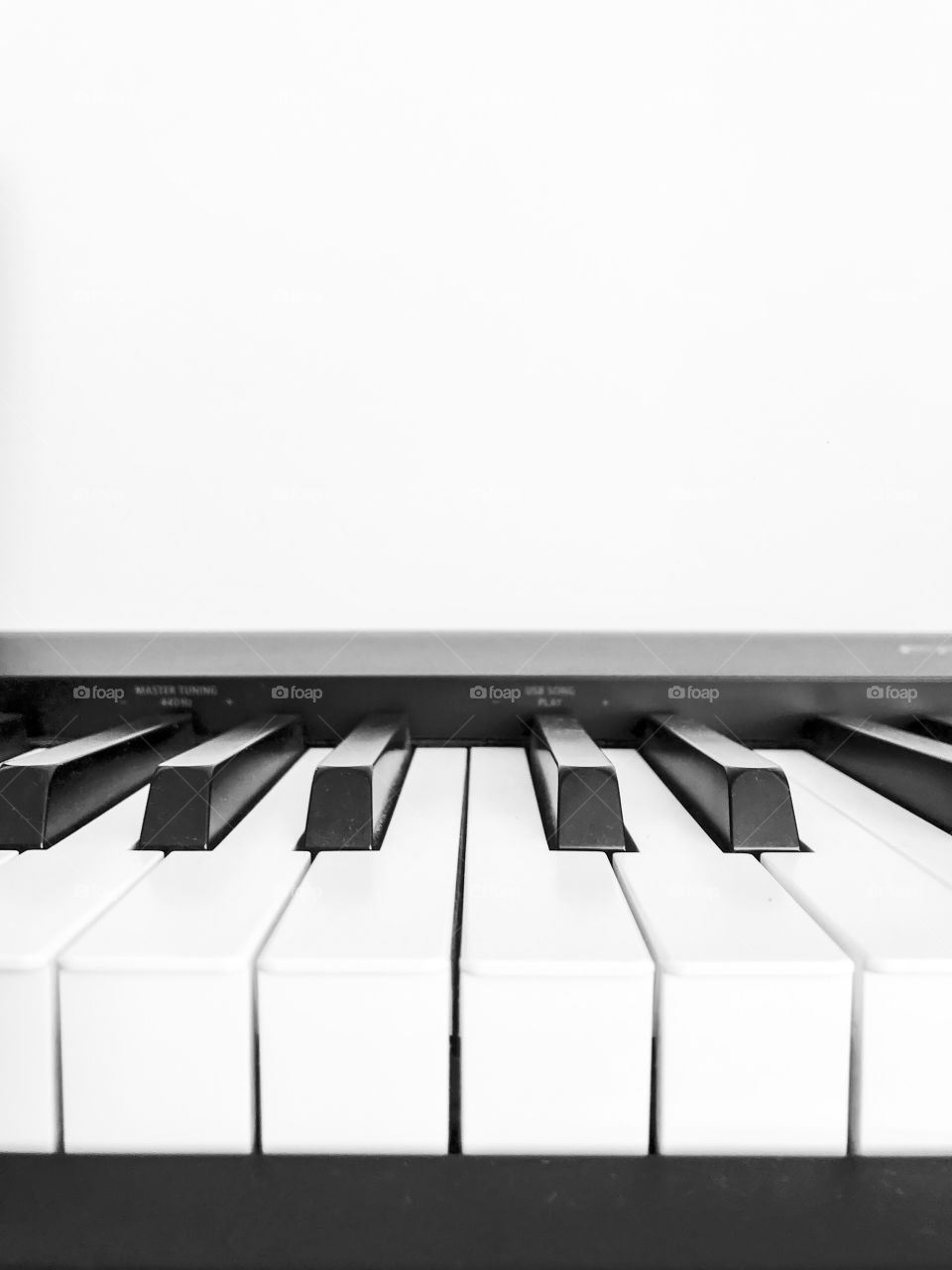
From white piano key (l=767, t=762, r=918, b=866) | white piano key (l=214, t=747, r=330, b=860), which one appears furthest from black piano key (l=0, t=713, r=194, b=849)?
white piano key (l=767, t=762, r=918, b=866)

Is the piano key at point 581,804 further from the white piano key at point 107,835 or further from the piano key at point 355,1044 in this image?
the white piano key at point 107,835

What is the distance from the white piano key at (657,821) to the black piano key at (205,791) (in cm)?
27

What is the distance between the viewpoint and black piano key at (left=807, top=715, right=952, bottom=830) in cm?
54

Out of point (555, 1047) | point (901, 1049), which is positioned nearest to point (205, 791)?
point (555, 1047)

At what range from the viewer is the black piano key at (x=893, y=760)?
0.54 metres

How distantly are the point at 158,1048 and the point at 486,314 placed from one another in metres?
0.61

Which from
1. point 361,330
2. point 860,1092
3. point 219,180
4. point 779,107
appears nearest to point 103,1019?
point 860,1092

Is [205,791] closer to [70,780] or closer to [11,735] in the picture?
[70,780]

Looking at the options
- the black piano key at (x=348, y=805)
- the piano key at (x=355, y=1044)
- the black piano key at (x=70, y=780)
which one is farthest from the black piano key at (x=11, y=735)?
the piano key at (x=355, y=1044)

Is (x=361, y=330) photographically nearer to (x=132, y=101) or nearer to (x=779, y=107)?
(x=132, y=101)

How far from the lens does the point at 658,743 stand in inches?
25.9

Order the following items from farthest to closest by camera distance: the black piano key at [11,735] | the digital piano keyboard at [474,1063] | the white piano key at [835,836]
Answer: the black piano key at [11,735] → the white piano key at [835,836] → the digital piano keyboard at [474,1063]

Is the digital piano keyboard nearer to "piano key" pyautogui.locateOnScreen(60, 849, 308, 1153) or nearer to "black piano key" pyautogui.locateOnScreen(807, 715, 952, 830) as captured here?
"piano key" pyautogui.locateOnScreen(60, 849, 308, 1153)

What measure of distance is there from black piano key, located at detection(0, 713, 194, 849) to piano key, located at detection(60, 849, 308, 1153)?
0.55 feet
